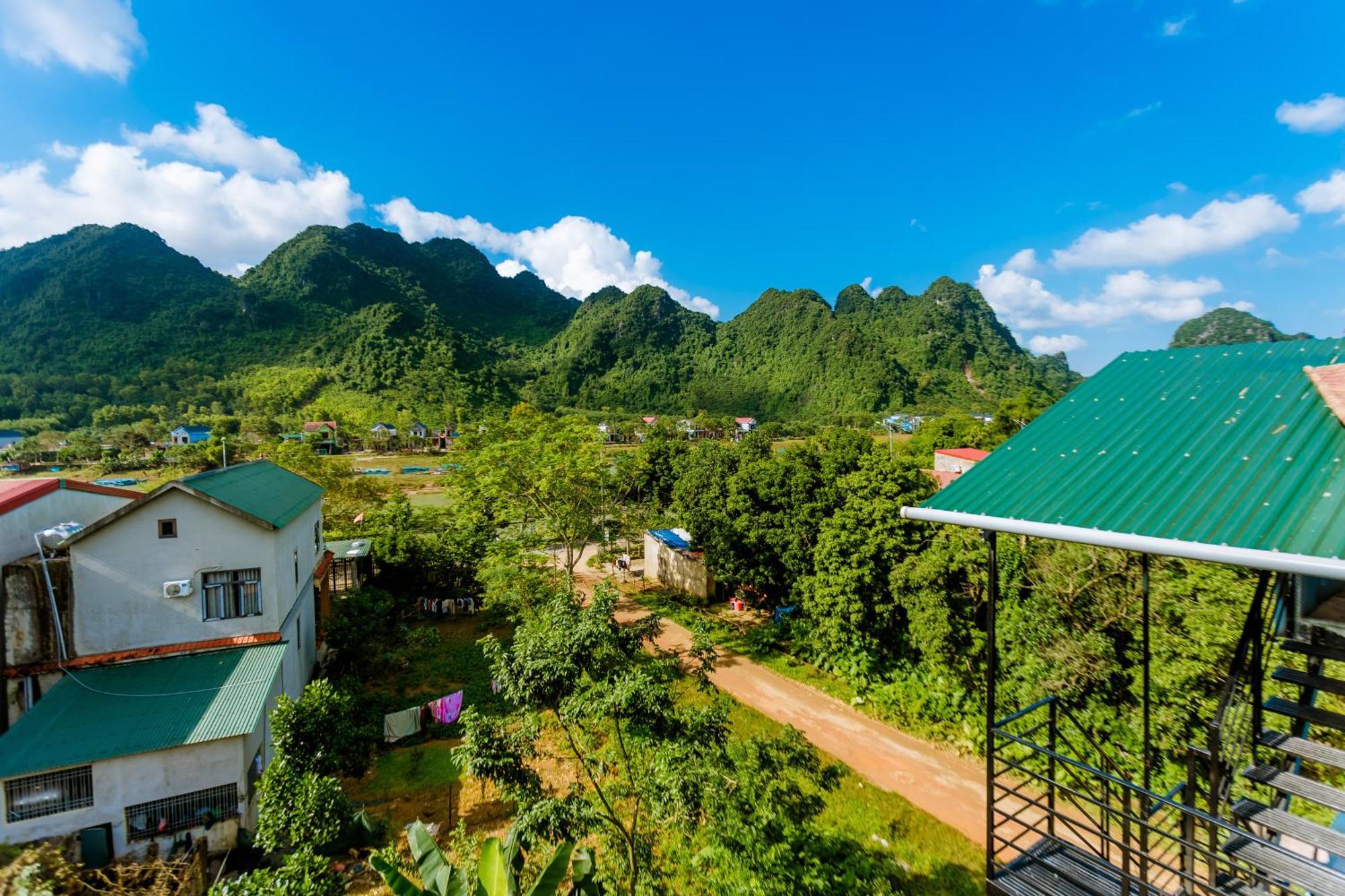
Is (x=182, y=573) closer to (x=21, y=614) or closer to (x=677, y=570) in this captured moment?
(x=21, y=614)

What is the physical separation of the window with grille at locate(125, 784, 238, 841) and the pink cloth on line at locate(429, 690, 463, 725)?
11.7 ft

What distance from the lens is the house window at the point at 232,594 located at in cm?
920

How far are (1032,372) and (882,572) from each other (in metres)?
118

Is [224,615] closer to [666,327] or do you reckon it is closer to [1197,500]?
[1197,500]

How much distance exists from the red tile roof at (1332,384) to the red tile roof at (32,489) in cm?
1435

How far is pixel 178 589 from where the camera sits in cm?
886

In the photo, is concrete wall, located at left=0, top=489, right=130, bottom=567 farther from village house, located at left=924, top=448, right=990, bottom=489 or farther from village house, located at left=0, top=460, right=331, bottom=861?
village house, located at left=924, top=448, right=990, bottom=489

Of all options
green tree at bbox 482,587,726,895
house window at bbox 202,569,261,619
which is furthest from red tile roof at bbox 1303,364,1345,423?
house window at bbox 202,569,261,619

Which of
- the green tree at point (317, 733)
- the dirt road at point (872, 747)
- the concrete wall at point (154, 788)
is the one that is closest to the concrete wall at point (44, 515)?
the concrete wall at point (154, 788)

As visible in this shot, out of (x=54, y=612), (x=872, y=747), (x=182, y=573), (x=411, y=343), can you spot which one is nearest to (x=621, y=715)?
(x=872, y=747)

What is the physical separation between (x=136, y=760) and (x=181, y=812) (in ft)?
3.35

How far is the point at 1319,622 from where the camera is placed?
292 centimetres

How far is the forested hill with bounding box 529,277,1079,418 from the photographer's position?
96.6 m

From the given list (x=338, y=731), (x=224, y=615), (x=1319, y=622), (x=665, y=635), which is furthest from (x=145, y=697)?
(x=1319, y=622)
